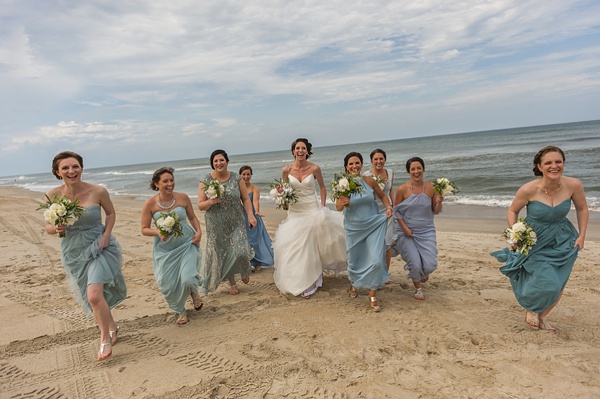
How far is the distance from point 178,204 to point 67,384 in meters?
2.40

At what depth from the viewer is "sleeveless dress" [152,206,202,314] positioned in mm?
5160

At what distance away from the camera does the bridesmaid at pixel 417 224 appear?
18.8 feet

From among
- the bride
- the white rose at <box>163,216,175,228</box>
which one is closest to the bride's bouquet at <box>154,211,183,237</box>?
the white rose at <box>163,216,175,228</box>

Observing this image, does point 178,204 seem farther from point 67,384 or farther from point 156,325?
point 67,384

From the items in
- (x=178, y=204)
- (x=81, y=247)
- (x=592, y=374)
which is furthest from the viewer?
(x=178, y=204)

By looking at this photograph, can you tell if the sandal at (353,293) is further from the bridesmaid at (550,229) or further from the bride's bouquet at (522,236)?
the bride's bouquet at (522,236)

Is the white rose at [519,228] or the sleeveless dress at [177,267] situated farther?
the sleeveless dress at [177,267]

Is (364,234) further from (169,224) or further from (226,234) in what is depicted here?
(169,224)

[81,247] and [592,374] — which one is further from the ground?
[81,247]

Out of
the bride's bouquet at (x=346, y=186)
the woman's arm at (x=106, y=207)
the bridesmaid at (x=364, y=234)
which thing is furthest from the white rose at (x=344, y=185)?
the woman's arm at (x=106, y=207)

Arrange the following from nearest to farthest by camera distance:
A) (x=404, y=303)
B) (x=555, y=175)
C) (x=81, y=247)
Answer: (x=555, y=175)
(x=81, y=247)
(x=404, y=303)

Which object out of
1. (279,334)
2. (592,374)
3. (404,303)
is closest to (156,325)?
(279,334)

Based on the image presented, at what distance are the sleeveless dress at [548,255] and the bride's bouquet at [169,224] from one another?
14.4 ft

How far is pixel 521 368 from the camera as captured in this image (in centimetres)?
395
